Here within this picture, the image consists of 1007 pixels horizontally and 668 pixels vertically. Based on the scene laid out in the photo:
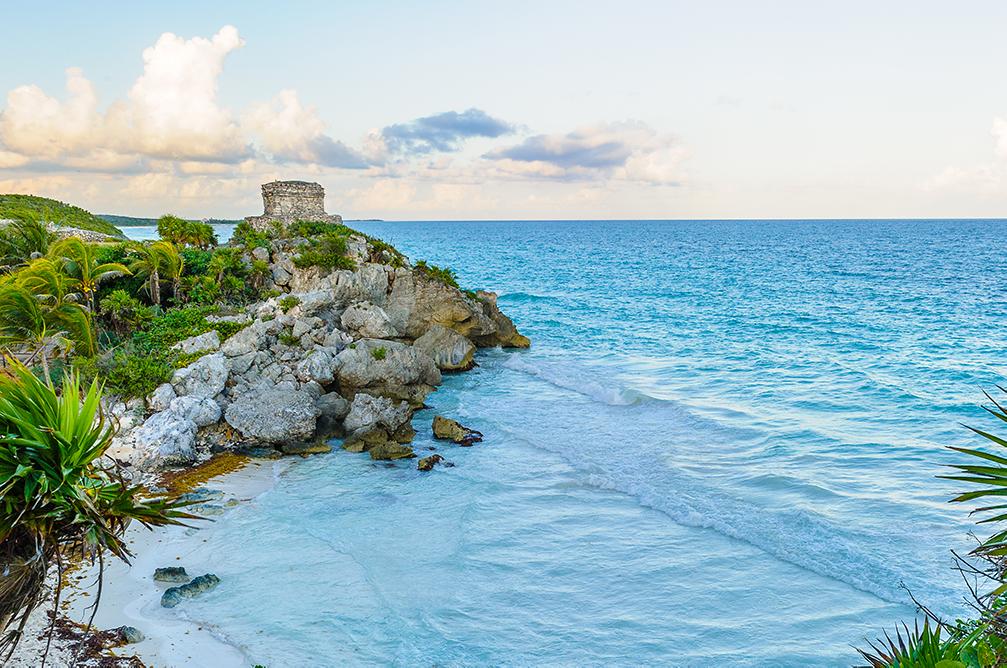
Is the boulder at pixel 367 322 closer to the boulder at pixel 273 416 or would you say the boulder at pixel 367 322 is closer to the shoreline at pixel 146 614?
the boulder at pixel 273 416

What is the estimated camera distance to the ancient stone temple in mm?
47031

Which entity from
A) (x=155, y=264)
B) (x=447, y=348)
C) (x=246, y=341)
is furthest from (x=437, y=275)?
(x=155, y=264)

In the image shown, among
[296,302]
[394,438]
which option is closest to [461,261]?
[296,302]

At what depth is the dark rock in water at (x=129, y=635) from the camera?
1068 cm

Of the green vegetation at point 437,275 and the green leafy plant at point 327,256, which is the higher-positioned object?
the green leafy plant at point 327,256

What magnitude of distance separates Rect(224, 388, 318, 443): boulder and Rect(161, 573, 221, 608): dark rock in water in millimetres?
7964

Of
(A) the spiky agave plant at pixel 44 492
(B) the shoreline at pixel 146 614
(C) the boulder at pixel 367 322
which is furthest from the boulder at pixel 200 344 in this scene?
(A) the spiky agave plant at pixel 44 492

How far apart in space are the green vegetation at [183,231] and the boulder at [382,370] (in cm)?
1691

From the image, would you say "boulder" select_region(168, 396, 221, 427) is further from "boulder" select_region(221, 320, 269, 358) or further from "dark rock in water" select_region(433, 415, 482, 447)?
"dark rock in water" select_region(433, 415, 482, 447)

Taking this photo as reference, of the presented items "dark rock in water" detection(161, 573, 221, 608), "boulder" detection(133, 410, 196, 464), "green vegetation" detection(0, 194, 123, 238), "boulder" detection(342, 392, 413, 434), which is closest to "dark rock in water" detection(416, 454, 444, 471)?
"boulder" detection(342, 392, 413, 434)

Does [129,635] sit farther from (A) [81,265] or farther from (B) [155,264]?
(B) [155,264]

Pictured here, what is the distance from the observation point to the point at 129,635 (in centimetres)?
1074

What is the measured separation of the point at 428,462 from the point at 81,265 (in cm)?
1720

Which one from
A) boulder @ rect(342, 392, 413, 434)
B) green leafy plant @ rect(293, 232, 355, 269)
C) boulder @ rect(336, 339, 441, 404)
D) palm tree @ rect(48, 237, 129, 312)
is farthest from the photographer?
green leafy plant @ rect(293, 232, 355, 269)
